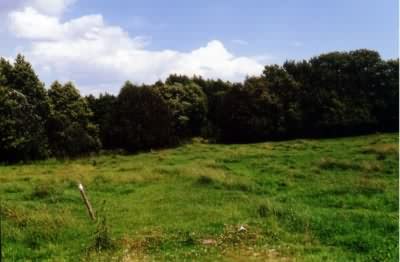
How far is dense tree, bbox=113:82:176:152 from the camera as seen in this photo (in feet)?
159

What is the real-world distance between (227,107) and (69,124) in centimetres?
1710

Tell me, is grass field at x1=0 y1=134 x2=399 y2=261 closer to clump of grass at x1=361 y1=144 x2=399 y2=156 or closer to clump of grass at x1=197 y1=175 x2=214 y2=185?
clump of grass at x1=197 y1=175 x2=214 y2=185

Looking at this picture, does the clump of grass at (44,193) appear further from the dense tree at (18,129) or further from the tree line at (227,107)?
the tree line at (227,107)

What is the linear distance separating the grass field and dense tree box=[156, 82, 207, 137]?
1185 inches

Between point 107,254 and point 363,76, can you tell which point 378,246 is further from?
point 363,76

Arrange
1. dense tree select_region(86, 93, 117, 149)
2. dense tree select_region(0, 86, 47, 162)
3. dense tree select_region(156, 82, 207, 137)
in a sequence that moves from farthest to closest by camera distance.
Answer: dense tree select_region(156, 82, 207, 137) < dense tree select_region(86, 93, 117, 149) < dense tree select_region(0, 86, 47, 162)

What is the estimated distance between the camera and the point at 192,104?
55.1 m

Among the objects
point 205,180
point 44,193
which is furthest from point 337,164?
point 44,193

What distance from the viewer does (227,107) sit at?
54.8 m

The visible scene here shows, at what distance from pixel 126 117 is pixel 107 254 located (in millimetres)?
39648

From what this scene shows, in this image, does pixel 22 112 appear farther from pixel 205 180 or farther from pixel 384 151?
pixel 384 151

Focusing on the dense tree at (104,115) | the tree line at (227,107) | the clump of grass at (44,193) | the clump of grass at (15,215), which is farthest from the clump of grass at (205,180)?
the dense tree at (104,115)

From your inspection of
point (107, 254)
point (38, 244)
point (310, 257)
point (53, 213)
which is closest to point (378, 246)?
point (310, 257)

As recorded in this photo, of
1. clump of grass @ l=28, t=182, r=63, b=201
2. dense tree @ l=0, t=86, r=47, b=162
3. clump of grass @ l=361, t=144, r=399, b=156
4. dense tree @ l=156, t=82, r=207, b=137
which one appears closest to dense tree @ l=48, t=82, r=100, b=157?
dense tree @ l=0, t=86, r=47, b=162
